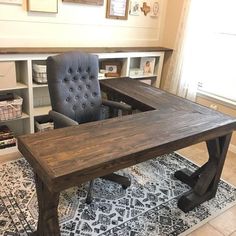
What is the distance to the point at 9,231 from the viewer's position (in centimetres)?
178

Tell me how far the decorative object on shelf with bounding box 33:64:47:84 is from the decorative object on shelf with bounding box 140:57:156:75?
4.39ft

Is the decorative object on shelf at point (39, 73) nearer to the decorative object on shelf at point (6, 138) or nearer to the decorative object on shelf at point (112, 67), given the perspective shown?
the decorative object on shelf at point (6, 138)

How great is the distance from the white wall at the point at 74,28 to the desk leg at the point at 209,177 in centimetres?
186

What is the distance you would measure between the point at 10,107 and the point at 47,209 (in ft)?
4.83

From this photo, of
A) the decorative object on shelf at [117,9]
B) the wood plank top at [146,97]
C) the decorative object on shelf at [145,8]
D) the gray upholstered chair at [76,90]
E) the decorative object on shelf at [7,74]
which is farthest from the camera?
the decorative object on shelf at [145,8]

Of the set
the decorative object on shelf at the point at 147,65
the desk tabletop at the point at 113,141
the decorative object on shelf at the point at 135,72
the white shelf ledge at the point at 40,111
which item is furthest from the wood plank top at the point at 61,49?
the desk tabletop at the point at 113,141

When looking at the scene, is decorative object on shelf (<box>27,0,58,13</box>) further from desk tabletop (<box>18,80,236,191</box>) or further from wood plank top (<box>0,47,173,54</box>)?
desk tabletop (<box>18,80,236,191</box>)

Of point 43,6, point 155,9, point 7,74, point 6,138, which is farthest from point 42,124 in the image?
point 155,9

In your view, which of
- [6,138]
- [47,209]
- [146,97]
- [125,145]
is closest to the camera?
[47,209]

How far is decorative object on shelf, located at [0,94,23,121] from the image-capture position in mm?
2551

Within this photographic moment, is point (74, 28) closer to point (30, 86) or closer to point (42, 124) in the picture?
point (30, 86)

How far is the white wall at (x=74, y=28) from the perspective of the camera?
2.59m

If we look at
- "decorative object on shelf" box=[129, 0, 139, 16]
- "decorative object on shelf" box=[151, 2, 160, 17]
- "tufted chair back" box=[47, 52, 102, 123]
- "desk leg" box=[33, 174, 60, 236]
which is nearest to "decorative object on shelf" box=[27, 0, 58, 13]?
"tufted chair back" box=[47, 52, 102, 123]

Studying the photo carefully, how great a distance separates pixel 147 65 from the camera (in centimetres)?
350
